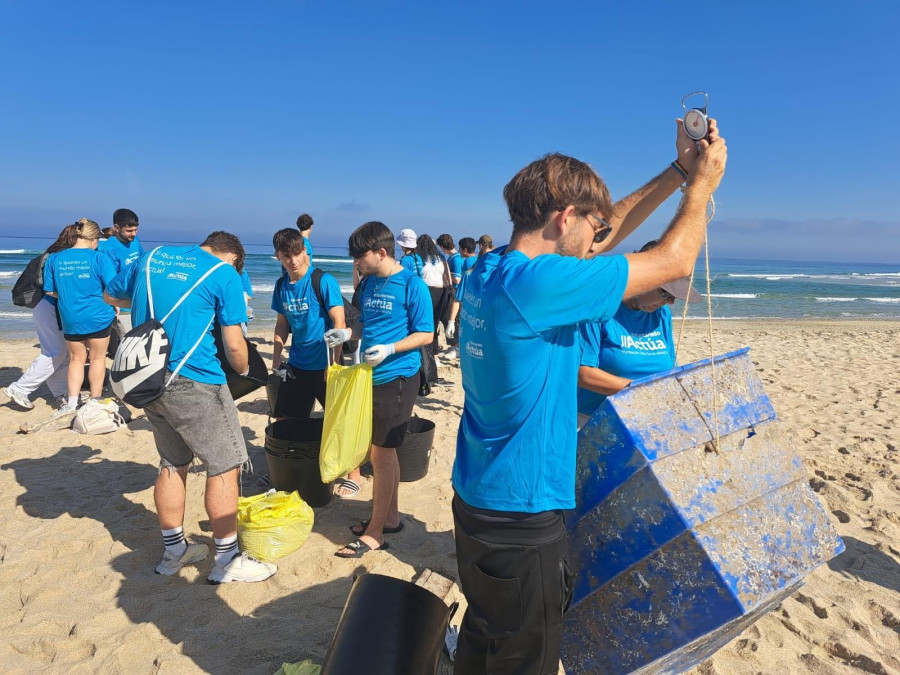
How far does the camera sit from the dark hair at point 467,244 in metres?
8.99

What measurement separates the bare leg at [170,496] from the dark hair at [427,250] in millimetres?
4961

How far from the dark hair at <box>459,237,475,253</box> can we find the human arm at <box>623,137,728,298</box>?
24.3 ft

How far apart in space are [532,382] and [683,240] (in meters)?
0.55

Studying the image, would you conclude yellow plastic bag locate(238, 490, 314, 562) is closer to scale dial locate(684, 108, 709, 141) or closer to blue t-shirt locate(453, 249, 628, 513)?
blue t-shirt locate(453, 249, 628, 513)

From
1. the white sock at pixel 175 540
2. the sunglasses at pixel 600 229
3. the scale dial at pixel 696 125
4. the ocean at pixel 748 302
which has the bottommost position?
the ocean at pixel 748 302

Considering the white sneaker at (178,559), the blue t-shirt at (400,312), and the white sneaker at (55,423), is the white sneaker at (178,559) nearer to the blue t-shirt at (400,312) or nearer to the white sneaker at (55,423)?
the blue t-shirt at (400,312)

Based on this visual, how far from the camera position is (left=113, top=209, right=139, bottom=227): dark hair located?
712 centimetres

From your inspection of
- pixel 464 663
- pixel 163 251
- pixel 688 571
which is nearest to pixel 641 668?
pixel 688 571

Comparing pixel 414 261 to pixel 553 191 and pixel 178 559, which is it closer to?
pixel 178 559

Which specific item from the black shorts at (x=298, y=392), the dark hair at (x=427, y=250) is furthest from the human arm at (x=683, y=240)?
the dark hair at (x=427, y=250)

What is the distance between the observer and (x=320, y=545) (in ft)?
11.9

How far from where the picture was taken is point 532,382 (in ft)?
5.24

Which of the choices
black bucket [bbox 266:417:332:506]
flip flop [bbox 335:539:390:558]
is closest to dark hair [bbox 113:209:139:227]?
black bucket [bbox 266:417:332:506]

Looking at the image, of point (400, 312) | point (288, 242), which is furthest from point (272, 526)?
point (288, 242)
